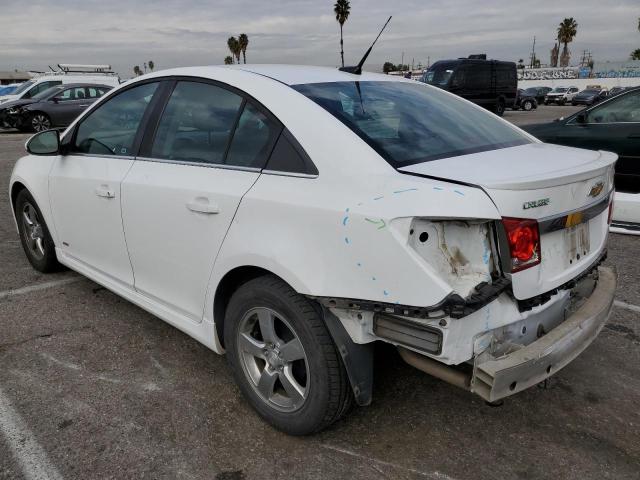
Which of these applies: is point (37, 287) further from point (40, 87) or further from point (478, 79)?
point (478, 79)

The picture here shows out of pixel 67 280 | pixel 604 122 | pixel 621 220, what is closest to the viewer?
pixel 67 280

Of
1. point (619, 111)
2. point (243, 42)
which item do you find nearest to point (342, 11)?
point (243, 42)

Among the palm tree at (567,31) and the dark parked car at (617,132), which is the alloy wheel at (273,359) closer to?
the dark parked car at (617,132)

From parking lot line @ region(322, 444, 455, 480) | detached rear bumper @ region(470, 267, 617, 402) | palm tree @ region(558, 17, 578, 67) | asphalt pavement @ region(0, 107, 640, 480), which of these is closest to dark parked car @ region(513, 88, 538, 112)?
asphalt pavement @ region(0, 107, 640, 480)

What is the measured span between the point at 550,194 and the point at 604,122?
198 inches

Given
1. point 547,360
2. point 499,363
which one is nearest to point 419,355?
point 499,363

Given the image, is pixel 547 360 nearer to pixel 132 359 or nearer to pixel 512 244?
pixel 512 244

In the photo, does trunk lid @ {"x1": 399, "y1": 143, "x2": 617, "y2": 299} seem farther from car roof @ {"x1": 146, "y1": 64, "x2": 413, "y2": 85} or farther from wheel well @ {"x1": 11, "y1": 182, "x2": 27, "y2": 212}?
wheel well @ {"x1": 11, "y1": 182, "x2": 27, "y2": 212}

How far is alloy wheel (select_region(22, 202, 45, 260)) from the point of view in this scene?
444cm

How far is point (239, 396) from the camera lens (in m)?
2.82

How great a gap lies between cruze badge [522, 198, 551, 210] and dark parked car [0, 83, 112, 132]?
690 inches

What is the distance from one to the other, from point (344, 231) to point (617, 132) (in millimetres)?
5413

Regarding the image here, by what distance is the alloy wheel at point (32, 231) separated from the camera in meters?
4.44

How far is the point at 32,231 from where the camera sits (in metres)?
4.55
